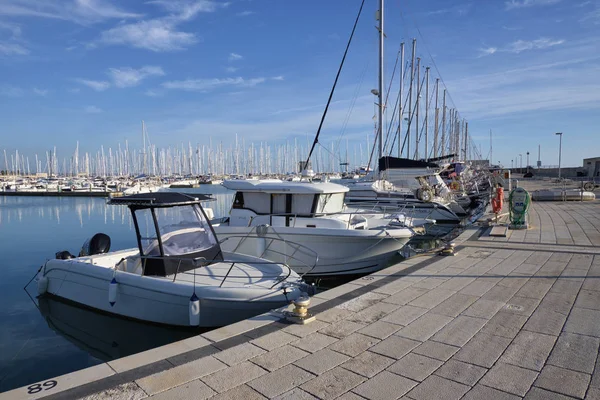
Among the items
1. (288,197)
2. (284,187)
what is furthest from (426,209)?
(284,187)

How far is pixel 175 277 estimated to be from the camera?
7.51m

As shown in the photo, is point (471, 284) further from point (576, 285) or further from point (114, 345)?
point (114, 345)

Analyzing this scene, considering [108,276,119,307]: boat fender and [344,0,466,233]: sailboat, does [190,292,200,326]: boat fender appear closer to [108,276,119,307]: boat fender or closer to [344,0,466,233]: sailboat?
[108,276,119,307]: boat fender

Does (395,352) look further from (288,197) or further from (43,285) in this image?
(43,285)

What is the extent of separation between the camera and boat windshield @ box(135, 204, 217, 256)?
820 cm

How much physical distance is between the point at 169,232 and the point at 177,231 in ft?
0.59

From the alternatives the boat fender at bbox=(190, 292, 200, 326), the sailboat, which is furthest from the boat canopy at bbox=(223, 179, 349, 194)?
the sailboat

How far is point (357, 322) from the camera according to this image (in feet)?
16.9

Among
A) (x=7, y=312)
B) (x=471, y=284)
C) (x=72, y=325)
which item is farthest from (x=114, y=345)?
(x=471, y=284)

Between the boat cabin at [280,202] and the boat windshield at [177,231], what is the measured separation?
3.61 meters

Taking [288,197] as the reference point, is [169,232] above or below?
below

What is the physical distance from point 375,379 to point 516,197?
38.7 feet

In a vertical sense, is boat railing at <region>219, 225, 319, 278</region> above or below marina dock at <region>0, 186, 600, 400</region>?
below

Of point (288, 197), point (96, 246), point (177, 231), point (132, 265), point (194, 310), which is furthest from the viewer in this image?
point (288, 197)
